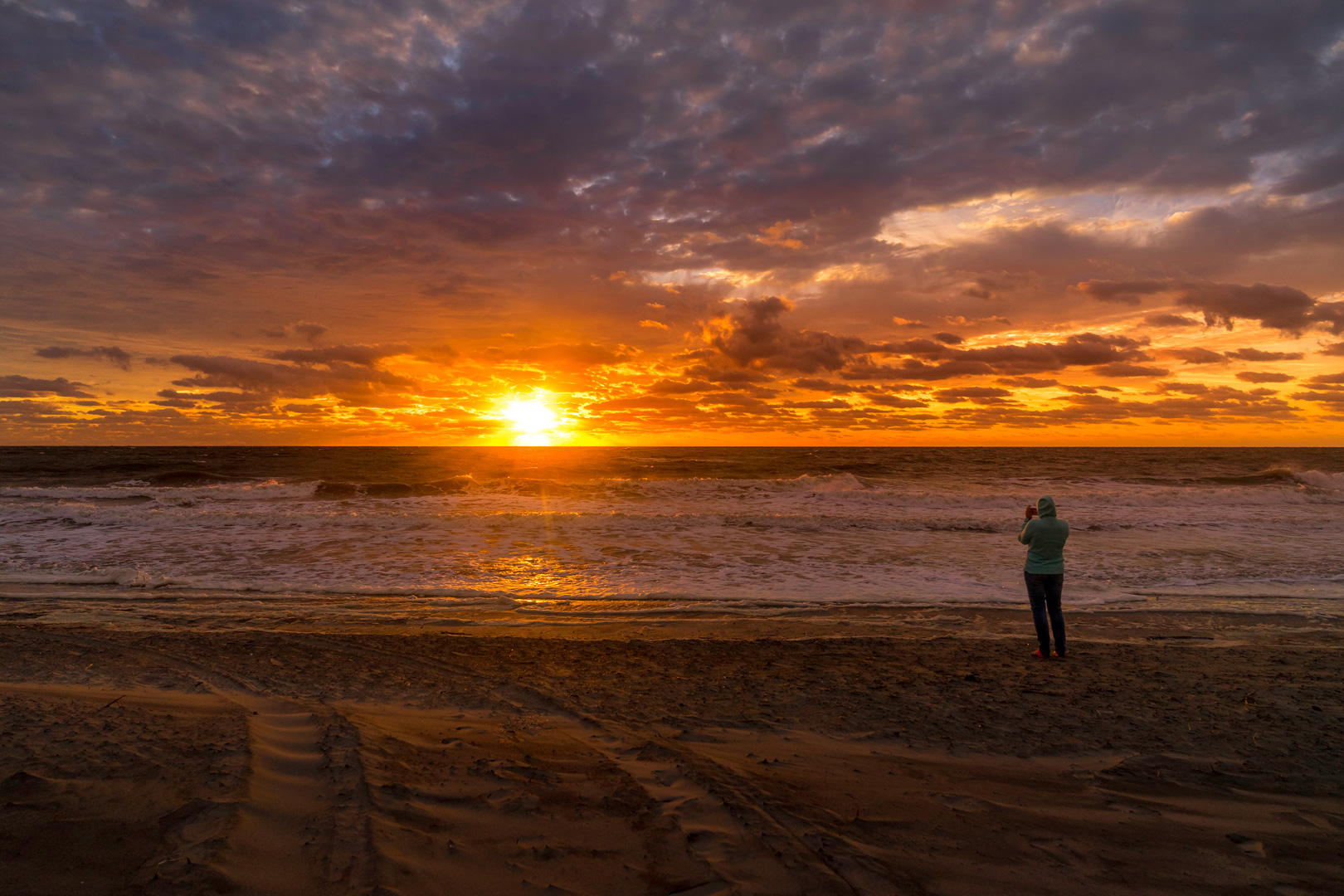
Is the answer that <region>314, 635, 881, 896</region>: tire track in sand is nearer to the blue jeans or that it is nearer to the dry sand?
the dry sand

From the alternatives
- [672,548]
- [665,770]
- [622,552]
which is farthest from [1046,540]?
[622,552]

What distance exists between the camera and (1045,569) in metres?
7.82

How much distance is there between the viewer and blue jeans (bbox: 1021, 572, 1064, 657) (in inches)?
295

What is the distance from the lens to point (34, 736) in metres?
4.78

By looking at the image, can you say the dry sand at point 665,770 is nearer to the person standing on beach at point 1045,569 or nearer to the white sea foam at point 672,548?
the person standing on beach at point 1045,569

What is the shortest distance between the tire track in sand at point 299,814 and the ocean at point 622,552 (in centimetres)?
424

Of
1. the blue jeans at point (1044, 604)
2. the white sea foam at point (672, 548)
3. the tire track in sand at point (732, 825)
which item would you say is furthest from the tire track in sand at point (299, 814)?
the blue jeans at point (1044, 604)

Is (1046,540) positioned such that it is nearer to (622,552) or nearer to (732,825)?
(732,825)

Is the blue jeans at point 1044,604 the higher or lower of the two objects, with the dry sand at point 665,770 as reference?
higher

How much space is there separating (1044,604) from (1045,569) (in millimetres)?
462

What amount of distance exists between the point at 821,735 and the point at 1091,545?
48.7 feet

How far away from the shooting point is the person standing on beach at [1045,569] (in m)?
7.54

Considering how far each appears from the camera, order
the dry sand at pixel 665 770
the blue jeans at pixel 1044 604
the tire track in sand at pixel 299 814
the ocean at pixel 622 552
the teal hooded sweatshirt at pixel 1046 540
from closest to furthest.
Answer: the tire track in sand at pixel 299 814
the dry sand at pixel 665 770
the blue jeans at pixel 1044 604
the teal hooded sweatshirt at pixel 1046 540
the ocean at pixel 622 552

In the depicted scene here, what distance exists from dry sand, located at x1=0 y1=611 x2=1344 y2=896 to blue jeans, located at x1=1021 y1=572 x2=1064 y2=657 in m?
0.46
